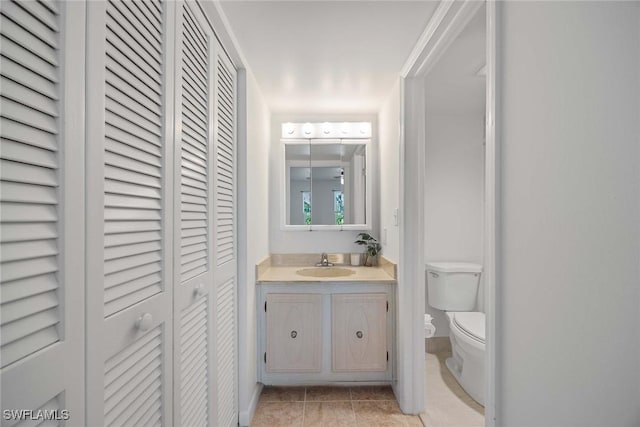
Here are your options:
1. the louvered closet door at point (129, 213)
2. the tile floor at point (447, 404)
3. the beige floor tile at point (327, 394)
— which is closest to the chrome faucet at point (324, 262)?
the beige floor tile at point (327, 394)

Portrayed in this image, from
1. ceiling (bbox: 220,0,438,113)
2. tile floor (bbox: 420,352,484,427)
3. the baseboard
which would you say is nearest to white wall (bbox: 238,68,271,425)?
the baseboard

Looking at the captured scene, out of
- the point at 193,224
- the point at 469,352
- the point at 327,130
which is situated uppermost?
the point at 327,130

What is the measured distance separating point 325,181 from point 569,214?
2534 mm

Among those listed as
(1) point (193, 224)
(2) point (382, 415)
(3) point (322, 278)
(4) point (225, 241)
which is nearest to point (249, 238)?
(4) point (225, 241)

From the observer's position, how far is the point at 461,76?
2449 mm

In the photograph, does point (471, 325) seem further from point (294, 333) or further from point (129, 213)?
point (129, 213)

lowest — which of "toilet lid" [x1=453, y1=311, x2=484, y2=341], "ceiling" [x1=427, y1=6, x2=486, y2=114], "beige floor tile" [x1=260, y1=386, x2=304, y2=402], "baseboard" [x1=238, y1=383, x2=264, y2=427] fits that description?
"beige floor tile" [x1=260, y1=386, x2=304, y2=402]

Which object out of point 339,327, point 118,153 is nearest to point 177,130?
point 118,153

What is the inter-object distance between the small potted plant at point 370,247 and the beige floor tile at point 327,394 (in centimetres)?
108

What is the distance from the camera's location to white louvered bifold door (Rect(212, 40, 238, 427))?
1.75 metres

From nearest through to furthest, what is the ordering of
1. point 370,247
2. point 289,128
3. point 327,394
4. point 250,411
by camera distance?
1. point 250,411
2. point 327,394
3. point 370,247
4. point 289,128

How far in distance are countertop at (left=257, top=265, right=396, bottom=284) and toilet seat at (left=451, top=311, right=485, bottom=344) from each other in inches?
24.7

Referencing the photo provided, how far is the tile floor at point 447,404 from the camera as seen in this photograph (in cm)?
219

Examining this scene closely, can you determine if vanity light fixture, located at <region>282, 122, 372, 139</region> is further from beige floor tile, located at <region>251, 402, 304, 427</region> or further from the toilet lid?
beige floor tile, located at <region>251, 402, 304, 427</region>
